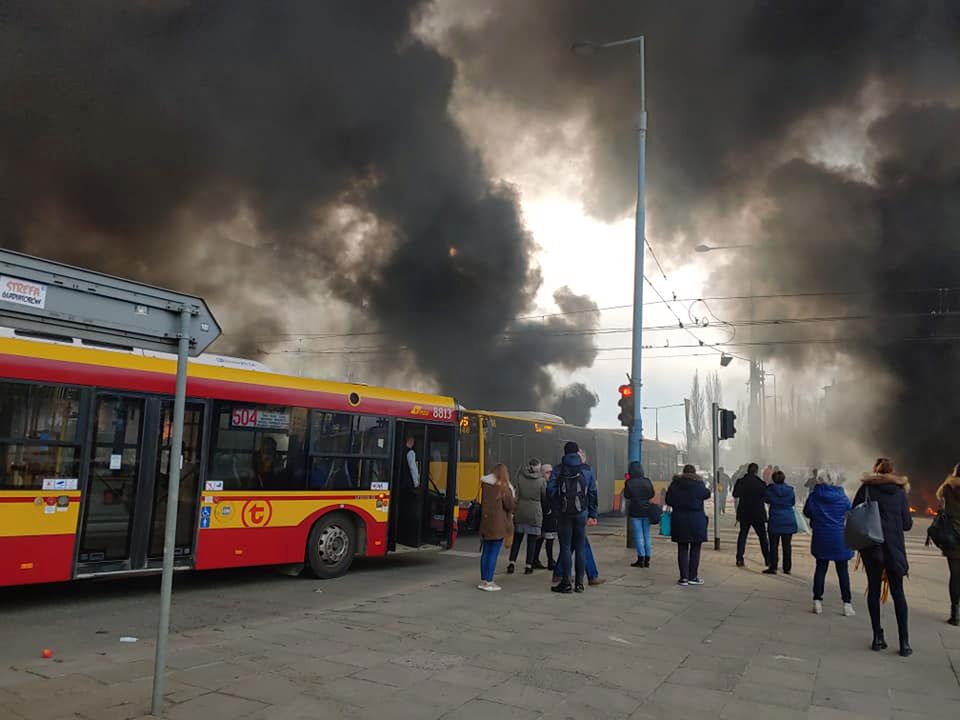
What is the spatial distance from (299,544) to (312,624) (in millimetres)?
2348

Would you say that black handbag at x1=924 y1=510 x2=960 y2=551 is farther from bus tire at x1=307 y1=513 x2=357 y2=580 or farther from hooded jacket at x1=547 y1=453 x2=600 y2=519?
bus tire at x1=307 y1=513 x2=357 y2=580

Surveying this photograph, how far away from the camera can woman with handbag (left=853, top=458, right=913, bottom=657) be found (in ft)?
18.2

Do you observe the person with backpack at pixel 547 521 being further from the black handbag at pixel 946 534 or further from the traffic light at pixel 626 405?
the traffic light at pixel 626 405

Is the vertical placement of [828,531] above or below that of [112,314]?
below

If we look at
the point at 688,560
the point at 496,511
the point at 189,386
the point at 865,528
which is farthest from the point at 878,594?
the point at 189,386

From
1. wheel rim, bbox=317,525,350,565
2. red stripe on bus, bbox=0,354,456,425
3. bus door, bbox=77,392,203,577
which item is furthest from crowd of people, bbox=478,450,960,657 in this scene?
bus door, bbox=77,392,203,577

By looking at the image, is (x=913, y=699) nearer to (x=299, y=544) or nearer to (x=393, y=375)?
(x=299, y=544)

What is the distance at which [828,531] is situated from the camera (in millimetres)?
Result: 6977

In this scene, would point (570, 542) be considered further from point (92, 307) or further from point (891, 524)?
point (92, 307)

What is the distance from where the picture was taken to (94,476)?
6.66 meters

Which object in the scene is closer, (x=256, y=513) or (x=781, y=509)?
(x=256, y=513)

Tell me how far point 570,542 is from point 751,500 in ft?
11.6

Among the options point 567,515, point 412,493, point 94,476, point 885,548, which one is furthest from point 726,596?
point 94,476

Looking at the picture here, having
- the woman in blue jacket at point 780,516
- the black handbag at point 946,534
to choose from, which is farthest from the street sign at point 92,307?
the woman in blue jacket at point 780,516
